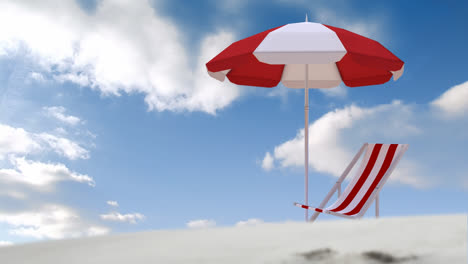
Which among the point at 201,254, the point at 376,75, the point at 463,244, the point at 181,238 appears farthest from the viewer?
the point at 376,75

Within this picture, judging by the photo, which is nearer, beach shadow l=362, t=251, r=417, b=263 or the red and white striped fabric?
beach shadow l=362, t=251, r=417, b=263

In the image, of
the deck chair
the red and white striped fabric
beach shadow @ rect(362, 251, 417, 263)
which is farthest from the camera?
the deck chair

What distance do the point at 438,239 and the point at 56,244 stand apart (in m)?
1.83

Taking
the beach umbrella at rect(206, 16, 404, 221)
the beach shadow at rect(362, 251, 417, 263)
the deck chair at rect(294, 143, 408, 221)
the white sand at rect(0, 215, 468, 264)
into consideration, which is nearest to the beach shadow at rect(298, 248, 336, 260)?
the white sand at rect(0, 215, 468, 264)

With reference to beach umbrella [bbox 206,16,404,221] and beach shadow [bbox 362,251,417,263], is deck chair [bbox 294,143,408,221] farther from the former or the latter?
beach shadow [bbox 362,251,417,263]

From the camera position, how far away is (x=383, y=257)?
4.67ft

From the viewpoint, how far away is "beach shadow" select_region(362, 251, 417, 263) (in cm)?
139

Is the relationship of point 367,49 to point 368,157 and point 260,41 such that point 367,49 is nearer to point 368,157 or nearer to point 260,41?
point 260,41

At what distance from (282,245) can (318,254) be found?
21 cm

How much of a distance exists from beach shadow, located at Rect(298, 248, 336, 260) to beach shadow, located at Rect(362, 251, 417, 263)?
0.12 meters

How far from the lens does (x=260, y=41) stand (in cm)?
388

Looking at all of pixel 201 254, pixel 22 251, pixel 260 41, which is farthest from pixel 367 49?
pixel 22 251

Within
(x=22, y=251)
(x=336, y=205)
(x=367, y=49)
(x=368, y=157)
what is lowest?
(x=22, y=251)

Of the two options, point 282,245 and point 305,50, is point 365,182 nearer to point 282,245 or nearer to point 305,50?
point 305,50
